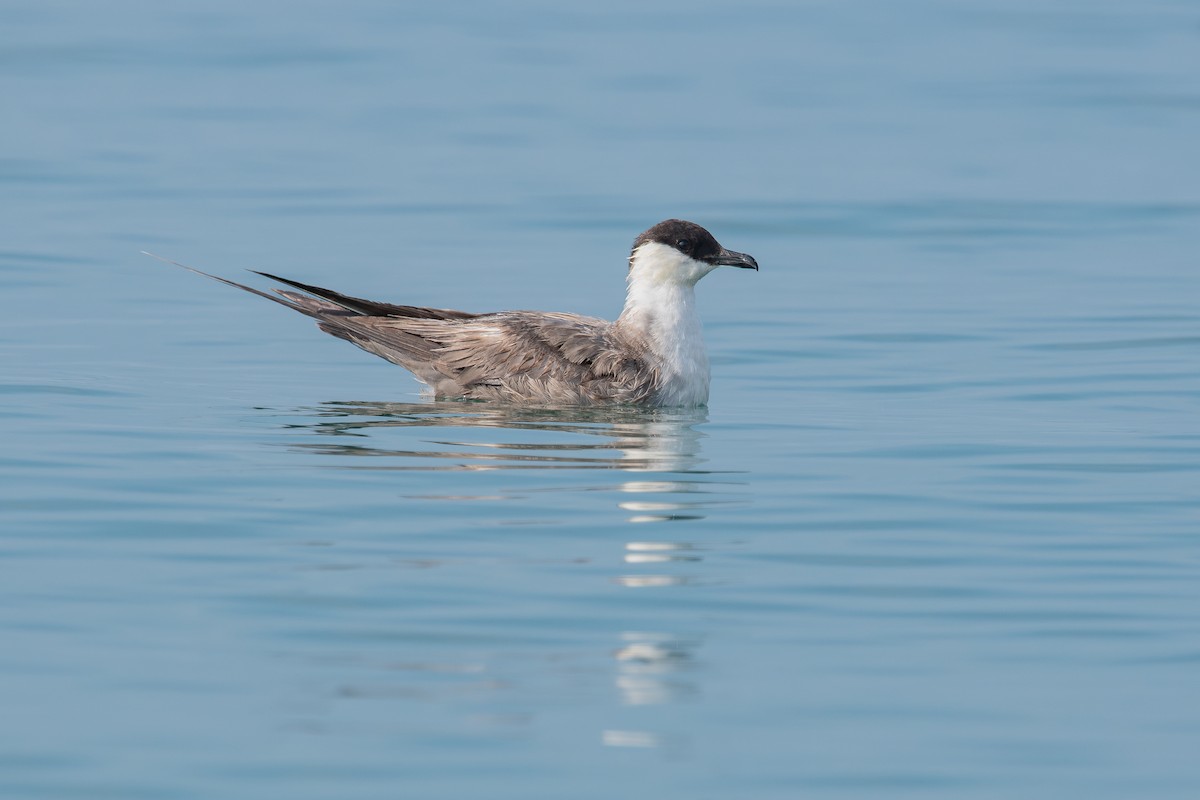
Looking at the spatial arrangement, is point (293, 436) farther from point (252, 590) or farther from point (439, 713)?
point (439, 713)

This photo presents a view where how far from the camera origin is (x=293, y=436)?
12961 millimetres

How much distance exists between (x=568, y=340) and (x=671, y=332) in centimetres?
72

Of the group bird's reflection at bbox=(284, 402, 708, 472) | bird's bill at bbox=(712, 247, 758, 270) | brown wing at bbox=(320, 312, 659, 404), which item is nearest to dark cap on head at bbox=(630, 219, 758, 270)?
bird's bill at bbox=(712, 247, 758, 270)

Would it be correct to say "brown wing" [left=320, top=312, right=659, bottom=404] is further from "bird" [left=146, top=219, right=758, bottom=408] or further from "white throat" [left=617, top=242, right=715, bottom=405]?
"white throat" [left=617, top=242, right=715, bottom=405]

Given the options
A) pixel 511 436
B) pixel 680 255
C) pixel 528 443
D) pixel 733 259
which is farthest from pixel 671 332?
pixel 528 443

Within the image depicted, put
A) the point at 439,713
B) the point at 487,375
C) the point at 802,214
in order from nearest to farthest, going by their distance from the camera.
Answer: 1. the point at 439,713
2. the point at 487,375
3. the point at 802,214

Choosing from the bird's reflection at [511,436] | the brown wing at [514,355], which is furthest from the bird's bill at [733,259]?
the bird's reflection at [511,436]

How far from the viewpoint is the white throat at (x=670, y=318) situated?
14.6 m

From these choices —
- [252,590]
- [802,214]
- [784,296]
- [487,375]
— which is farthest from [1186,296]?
[252,590]

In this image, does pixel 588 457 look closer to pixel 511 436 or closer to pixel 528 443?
pixel 528 443

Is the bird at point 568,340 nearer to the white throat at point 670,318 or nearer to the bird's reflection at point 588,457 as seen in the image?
the white throat at point 670,318

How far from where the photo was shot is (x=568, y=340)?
14594mm

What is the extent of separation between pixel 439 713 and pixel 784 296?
12503 mm

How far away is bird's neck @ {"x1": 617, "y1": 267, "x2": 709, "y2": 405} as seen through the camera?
14.6 meters
